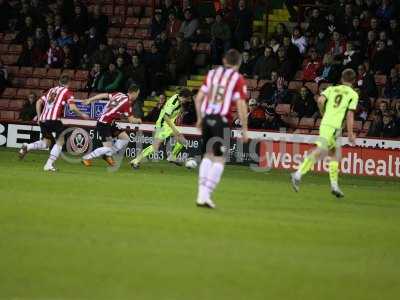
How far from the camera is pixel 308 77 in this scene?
1036 inches

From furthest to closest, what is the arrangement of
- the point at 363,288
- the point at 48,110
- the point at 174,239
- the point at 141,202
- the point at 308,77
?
the point at 308,77 < the point at 48,110 < the point at 141,202 < the point at 174,239 < the point at 363,288

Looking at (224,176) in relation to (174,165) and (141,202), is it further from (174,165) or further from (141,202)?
(141,202)

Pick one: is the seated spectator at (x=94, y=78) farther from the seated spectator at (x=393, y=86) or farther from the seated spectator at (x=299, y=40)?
the seated spectator at (x=393, y=86)

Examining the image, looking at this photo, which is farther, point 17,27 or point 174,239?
point 17,27

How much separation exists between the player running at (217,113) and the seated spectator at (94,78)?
1508 centimetres

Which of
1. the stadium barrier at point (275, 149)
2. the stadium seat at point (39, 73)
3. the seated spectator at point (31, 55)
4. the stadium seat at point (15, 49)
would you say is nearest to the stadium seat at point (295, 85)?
the stadium barrier at point (275, 149)

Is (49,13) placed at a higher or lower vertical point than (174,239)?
higher

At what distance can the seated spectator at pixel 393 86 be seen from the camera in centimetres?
2455

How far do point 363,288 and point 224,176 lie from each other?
12.9m

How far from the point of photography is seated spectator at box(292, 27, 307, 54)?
88.0 ft

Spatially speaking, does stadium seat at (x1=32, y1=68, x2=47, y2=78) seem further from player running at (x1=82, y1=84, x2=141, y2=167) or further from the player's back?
the player's back

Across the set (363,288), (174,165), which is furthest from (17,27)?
(363,288)

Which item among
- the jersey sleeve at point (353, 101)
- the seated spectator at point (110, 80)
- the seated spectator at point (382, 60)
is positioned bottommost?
the seated spectator at point (110, 80)

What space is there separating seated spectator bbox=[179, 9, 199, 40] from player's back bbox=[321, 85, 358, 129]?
490 inches
